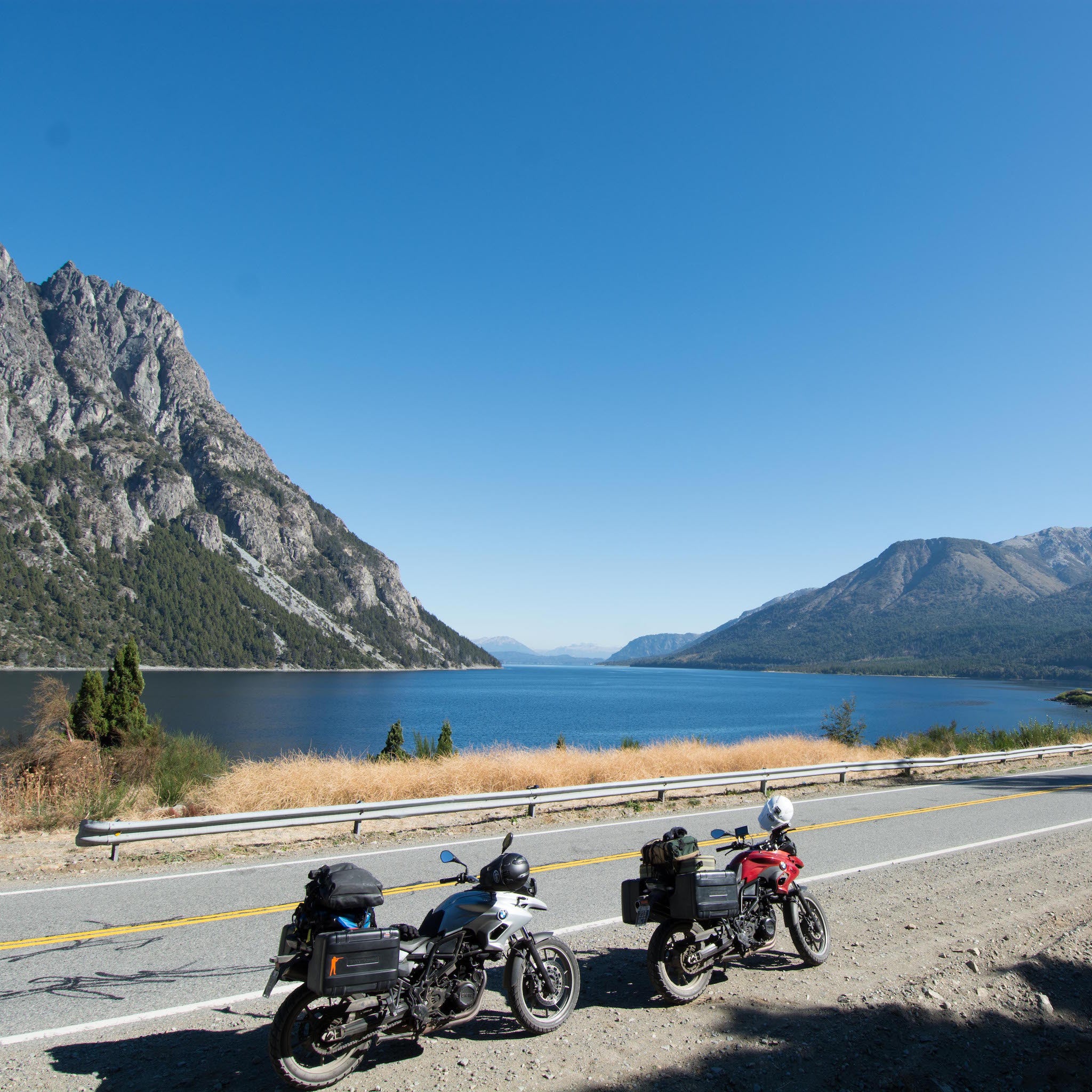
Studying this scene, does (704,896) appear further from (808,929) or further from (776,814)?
(808,929)

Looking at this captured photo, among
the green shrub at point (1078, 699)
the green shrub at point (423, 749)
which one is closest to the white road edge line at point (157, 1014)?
the green shrub at point (423, 749)

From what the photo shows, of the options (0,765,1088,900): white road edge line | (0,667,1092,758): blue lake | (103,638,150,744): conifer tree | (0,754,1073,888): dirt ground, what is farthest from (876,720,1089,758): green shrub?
(103,638,150,744): conifer tree

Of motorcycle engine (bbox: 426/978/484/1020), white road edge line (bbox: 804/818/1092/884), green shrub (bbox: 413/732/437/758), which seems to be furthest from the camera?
green shrub (bbox: 413/732/437/758)

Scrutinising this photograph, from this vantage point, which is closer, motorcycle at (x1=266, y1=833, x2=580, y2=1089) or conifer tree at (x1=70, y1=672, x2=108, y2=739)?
motorcycle at (x1=266, y1=833, x2=580, y2=1089)

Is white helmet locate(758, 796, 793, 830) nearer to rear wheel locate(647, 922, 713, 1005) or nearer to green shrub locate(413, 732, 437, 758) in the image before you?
rear wheel locate(647, 922, 713, 1005)

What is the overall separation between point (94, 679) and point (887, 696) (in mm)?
136575

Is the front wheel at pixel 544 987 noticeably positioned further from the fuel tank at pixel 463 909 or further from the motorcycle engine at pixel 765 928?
the motorcycle engine at pixel 765 928

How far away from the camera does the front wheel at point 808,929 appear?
614 centimetres

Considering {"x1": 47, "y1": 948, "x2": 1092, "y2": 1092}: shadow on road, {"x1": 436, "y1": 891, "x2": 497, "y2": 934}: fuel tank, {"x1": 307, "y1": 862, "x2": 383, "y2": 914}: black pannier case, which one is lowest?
{"x1": 47, "y1": 948, "x2": 1092, "y2": 1092}: shadow on road

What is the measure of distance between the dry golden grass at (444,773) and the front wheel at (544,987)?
8279 millimetres

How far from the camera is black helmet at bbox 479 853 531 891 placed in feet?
16.1

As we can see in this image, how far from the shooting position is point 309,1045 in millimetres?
4156

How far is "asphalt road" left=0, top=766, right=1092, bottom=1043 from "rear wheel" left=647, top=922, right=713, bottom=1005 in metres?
1.93

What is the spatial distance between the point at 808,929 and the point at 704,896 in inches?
62.0
